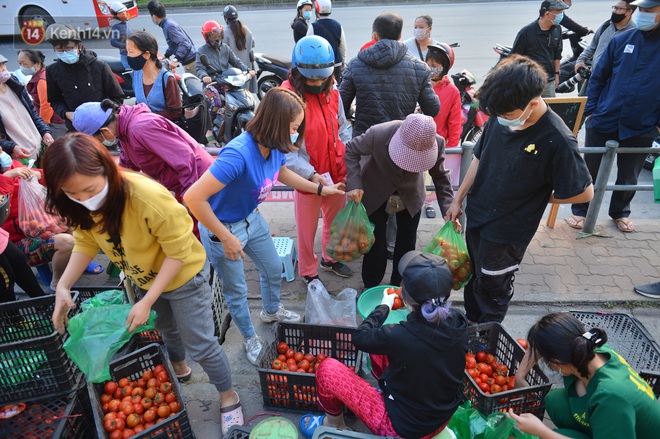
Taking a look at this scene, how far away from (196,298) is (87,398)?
108 centimetres

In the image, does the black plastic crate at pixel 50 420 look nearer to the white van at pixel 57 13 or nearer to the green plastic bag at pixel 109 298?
the green plastic bag at pixel 109 298

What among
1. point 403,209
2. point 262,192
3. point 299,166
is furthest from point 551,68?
point 262,192

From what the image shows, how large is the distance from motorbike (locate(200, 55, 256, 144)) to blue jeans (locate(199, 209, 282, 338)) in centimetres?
417

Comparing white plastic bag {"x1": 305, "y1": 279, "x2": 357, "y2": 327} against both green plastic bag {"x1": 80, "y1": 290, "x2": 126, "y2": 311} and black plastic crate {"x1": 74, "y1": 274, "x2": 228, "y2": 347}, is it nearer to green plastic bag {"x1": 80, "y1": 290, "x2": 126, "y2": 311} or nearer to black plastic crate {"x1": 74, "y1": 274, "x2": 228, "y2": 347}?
black plastic crate {"x1": 74, "y1": 274, "x2": 228, "y2": 347}

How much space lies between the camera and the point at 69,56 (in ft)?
15.8

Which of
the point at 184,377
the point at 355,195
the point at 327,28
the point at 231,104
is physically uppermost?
the point at 327,28

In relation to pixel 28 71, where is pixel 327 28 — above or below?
above

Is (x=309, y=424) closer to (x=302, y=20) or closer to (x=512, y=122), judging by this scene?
(x=512, y=122)

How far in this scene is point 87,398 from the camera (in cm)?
293

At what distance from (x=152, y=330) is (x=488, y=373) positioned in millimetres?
2322

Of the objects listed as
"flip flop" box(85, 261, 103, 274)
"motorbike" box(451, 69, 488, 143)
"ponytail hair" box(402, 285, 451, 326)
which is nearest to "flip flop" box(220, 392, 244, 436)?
"ponytail hair" box(402, 285, 451, 326)

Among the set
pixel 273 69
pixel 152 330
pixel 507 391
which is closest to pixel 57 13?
pixel 273 69

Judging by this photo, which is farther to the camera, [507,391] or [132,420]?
[132,420]

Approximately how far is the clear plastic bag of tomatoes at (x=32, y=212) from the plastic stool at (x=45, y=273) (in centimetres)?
48
